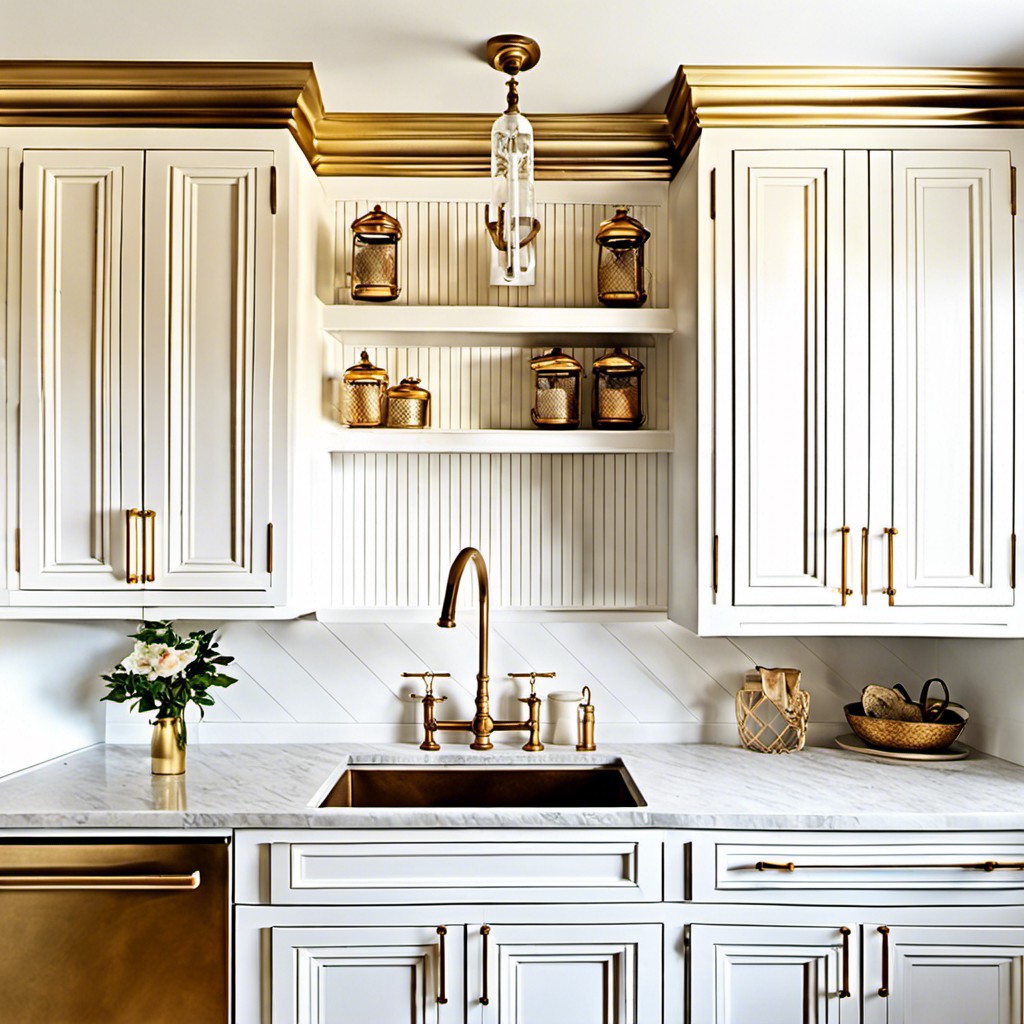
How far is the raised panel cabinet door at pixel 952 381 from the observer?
221 centimetres

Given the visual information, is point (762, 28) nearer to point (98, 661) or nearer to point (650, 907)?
point (650, 907)

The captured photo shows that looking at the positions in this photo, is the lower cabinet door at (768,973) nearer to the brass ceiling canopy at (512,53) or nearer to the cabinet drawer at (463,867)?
the cabinet drawer at (463,867)

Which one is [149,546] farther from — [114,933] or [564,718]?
[564,718]

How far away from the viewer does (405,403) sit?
252 cm

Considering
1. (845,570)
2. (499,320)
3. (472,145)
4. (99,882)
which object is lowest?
(99,882)

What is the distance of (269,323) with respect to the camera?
223 centimetres

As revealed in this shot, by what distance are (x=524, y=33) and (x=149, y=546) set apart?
1.37 m

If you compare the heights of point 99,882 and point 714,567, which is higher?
point 714,567

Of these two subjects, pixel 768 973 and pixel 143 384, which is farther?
pixel 143 384

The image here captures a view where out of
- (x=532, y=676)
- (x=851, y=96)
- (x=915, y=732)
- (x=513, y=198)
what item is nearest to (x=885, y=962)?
(x=915, y=732)

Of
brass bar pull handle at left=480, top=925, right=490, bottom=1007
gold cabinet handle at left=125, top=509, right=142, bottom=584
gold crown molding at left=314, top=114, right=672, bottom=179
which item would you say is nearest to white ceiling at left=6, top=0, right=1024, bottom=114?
gold crown molding at left=314, top=114, right=672, bottom=179

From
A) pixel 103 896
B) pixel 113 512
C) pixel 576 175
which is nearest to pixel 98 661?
pixel 113 512

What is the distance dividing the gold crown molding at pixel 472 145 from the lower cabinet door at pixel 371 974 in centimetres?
182

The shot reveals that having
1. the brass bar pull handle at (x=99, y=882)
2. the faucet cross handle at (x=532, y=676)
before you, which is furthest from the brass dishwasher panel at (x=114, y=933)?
the faucet cross handle at (x=532, y=676)
